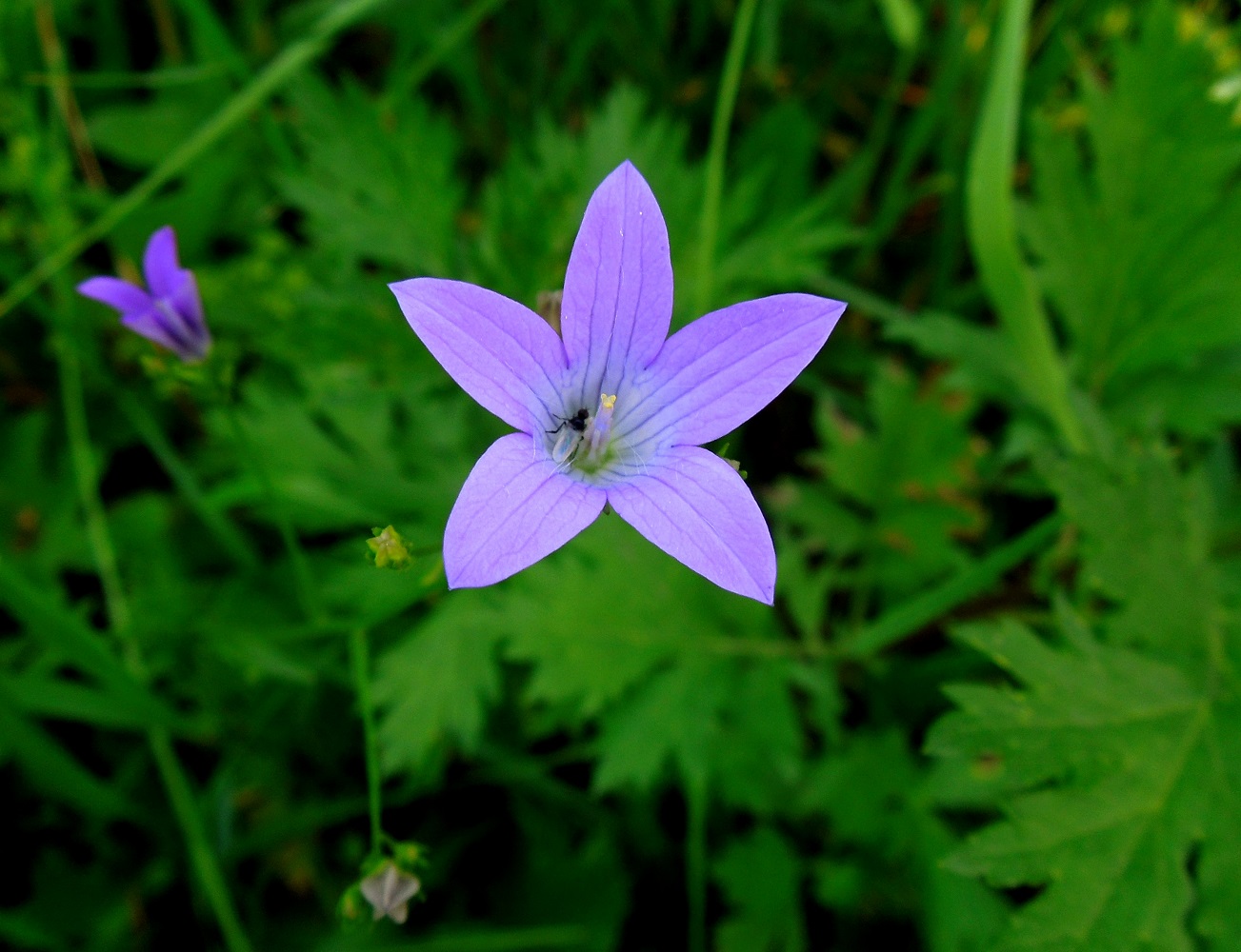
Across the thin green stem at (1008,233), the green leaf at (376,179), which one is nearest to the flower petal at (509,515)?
the green leaf at (376,179)

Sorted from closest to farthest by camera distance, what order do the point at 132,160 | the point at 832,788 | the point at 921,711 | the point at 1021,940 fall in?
1. the point at 1021,940
2. the point at 832,788
3. the point at 921,711
4. the point at 132,160

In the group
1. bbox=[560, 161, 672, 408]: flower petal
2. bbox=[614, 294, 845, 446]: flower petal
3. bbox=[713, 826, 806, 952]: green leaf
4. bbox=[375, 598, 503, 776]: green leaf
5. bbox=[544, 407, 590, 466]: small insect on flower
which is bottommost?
bbox=[713, 826, 806, 952]: green leaf

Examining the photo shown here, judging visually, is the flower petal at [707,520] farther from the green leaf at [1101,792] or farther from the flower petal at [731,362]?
the green leaf at [1101,792]

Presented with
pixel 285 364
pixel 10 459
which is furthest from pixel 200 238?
pixel 10 459

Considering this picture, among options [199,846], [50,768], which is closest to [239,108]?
[50,768]

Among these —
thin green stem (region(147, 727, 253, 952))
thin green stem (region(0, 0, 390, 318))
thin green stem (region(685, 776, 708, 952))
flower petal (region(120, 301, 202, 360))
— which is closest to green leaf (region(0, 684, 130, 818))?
thin green stem (region(147, 727, 253, 952))

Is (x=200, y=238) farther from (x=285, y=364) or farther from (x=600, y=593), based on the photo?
(x=600, y=593)

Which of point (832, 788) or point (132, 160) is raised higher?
point (132, 160)

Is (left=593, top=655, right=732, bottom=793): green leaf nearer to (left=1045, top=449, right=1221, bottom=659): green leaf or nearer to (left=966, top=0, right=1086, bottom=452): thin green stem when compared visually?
(left=1045, top=449, right=1221, bottom=659): green leaf
